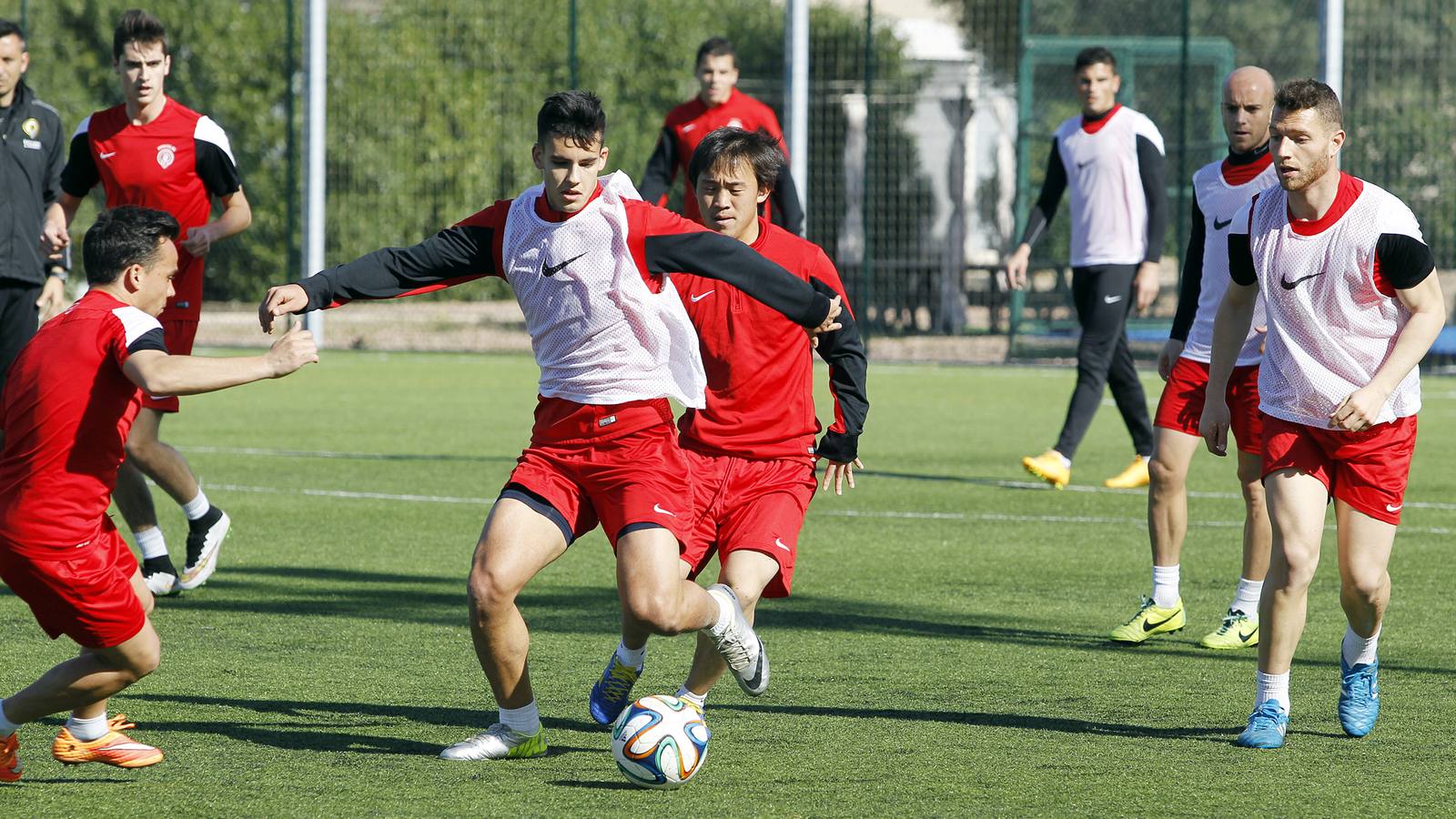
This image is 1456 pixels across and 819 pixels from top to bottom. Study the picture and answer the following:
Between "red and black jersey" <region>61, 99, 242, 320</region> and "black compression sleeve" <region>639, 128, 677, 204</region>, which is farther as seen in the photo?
"black compression sleeve" <region>639, 128, 677, 204</region>

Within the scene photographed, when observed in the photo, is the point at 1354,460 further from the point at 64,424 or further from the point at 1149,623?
the point at 64,424

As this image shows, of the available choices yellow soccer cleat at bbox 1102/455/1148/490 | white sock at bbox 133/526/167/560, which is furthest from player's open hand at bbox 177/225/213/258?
yellow soccer cleat at bbox 1102/455/1148/490

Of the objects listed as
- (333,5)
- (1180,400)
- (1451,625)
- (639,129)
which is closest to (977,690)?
(1180,400)

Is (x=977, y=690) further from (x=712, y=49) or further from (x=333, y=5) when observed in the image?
(x=333, y=5)

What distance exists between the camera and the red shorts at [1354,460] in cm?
512

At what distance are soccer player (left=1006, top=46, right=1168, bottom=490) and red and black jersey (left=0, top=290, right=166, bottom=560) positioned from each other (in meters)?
6.36

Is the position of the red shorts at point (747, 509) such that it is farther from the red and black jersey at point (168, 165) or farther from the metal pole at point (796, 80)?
A: the metal pole at point (796, 80)

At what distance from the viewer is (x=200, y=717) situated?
529 cm

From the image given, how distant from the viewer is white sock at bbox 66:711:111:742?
15.5 feet

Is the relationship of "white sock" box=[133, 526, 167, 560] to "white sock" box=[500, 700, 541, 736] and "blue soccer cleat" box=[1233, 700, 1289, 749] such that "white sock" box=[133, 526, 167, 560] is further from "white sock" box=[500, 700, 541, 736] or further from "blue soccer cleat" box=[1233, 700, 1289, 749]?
"blue soccer cleat" box=[1233, 700, 1289, 749]

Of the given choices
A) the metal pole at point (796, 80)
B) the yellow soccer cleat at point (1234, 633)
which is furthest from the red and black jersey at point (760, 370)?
the metal pole at point (796, 80)

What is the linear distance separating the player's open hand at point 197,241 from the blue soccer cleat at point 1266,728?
4434mm

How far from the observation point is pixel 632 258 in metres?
4.91

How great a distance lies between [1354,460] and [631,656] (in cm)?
209
